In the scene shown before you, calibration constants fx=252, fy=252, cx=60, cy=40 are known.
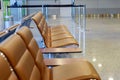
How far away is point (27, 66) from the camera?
1977 millimetres

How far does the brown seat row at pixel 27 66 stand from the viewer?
1.66 meters

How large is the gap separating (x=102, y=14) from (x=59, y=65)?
14343mm

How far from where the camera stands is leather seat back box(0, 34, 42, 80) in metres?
1.68

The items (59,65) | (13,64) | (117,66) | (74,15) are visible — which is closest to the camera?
(13,64)

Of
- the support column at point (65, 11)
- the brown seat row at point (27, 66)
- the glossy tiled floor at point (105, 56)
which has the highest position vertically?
the support column at point (65, 11)

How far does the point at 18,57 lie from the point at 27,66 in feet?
0.51

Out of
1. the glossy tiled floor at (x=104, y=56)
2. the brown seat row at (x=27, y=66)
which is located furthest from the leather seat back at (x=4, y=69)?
the glossy tiled floor at (x=104, y=56)

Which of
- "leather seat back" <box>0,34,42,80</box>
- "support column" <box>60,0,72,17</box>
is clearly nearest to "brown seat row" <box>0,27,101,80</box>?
"leather seat back" <box>0,34,42,80</box>

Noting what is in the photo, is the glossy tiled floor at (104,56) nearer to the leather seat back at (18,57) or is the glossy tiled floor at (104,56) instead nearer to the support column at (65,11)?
the leather seat back at (18,57)

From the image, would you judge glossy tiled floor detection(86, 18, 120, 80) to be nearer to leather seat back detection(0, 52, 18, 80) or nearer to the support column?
leather seat back detection(0, 52, 18, 80)

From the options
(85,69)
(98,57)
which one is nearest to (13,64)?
(85,69)

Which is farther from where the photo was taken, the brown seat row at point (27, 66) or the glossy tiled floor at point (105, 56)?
the glossy tiled floor at point (105, 56)

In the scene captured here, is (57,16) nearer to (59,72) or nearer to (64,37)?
(64,37)

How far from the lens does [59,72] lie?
8.44 feet
